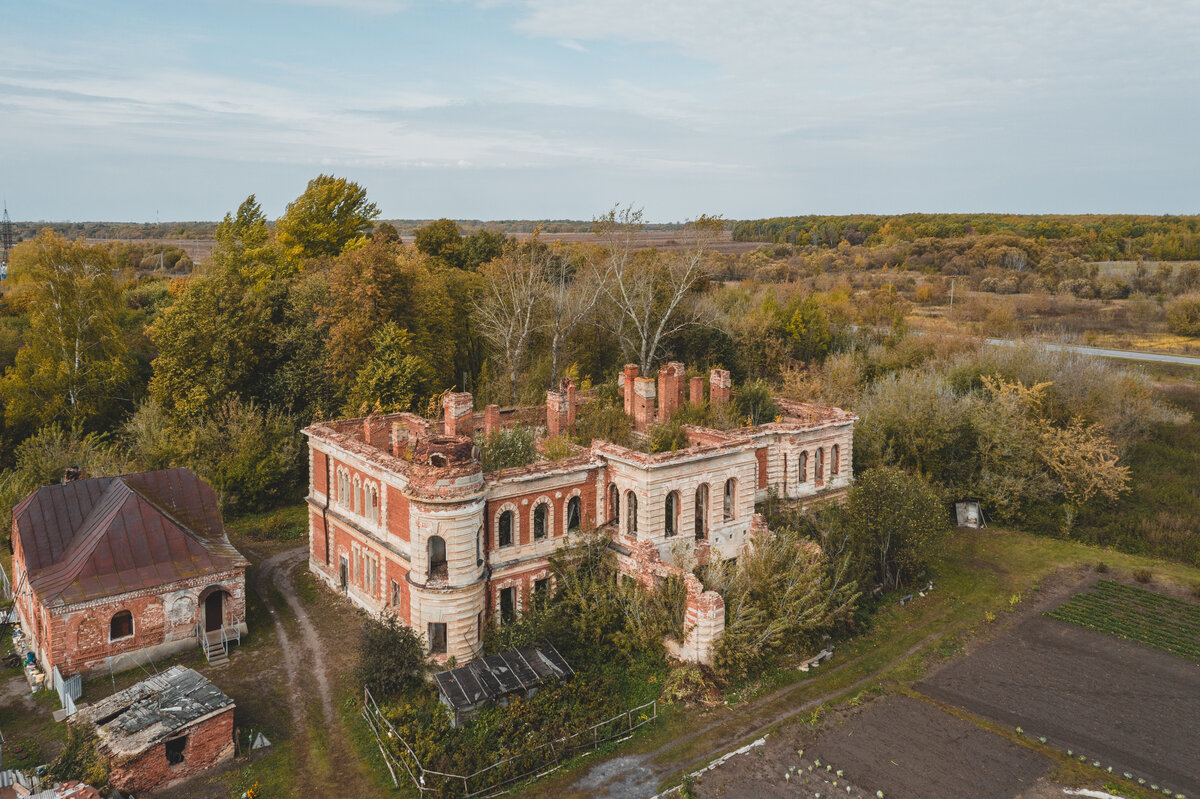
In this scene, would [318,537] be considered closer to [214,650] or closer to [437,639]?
[214,650]

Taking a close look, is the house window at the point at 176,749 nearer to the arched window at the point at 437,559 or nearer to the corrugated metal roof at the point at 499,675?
the corrugated metal roof at the point at 499,675

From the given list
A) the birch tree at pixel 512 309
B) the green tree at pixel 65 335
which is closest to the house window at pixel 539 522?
the birch tree at pixel 512 309

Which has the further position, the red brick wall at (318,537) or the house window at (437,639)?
the red brick wall at (318,537)

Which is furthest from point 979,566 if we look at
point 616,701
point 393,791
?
point 393,791

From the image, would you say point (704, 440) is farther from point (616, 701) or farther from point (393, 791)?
point (393, 791)

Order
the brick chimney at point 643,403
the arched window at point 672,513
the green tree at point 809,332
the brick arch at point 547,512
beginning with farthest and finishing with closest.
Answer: the green tree at point 809,332
the brick chimney at point 643,403
the arched window at point 672,513
the brick arch at point 547,512

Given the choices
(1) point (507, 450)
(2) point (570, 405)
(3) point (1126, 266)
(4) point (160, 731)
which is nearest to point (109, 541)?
(4) point (160, 731)

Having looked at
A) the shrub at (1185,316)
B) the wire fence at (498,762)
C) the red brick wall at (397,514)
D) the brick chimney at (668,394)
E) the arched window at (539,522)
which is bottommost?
the wire fence at (498,762)
